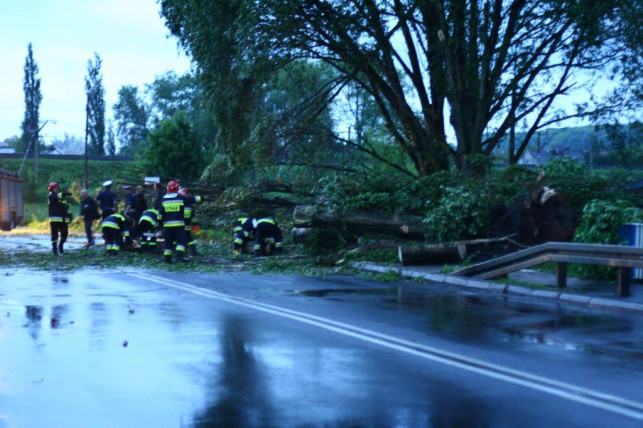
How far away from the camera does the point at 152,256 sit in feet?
64.8

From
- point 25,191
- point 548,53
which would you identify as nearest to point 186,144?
point 25,191

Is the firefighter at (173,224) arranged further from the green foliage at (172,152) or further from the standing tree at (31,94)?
the standing tree at (31,94)

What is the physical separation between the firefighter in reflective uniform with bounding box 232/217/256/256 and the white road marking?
9.28 meters

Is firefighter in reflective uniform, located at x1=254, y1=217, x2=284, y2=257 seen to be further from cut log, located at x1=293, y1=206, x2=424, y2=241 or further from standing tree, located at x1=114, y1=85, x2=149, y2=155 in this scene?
standing tree, located at x1=114, y1=85, x2=149, y2=155

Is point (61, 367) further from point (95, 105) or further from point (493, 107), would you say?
point (95, 105)

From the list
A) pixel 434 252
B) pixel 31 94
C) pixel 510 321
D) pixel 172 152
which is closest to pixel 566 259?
pixel 510 321

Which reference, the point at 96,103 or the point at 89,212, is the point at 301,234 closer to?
the point at 89,212

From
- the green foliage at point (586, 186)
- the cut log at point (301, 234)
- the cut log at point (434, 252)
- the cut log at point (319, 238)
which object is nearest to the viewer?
the cut log at point (434, 252)

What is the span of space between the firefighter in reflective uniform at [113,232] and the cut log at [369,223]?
478cm

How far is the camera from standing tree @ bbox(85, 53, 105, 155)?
314 feet

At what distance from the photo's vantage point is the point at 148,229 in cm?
2033

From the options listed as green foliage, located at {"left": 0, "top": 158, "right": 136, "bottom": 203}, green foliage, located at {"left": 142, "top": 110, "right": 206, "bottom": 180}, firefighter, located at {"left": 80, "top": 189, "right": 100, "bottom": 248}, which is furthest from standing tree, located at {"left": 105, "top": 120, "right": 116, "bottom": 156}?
firefighter, located at {"left": 80, "top": 189, "right": 100, "bottom": 248}

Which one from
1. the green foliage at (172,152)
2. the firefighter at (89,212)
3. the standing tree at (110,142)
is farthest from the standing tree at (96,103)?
the firefighter at (89,212)

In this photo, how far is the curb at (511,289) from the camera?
1124 cm
